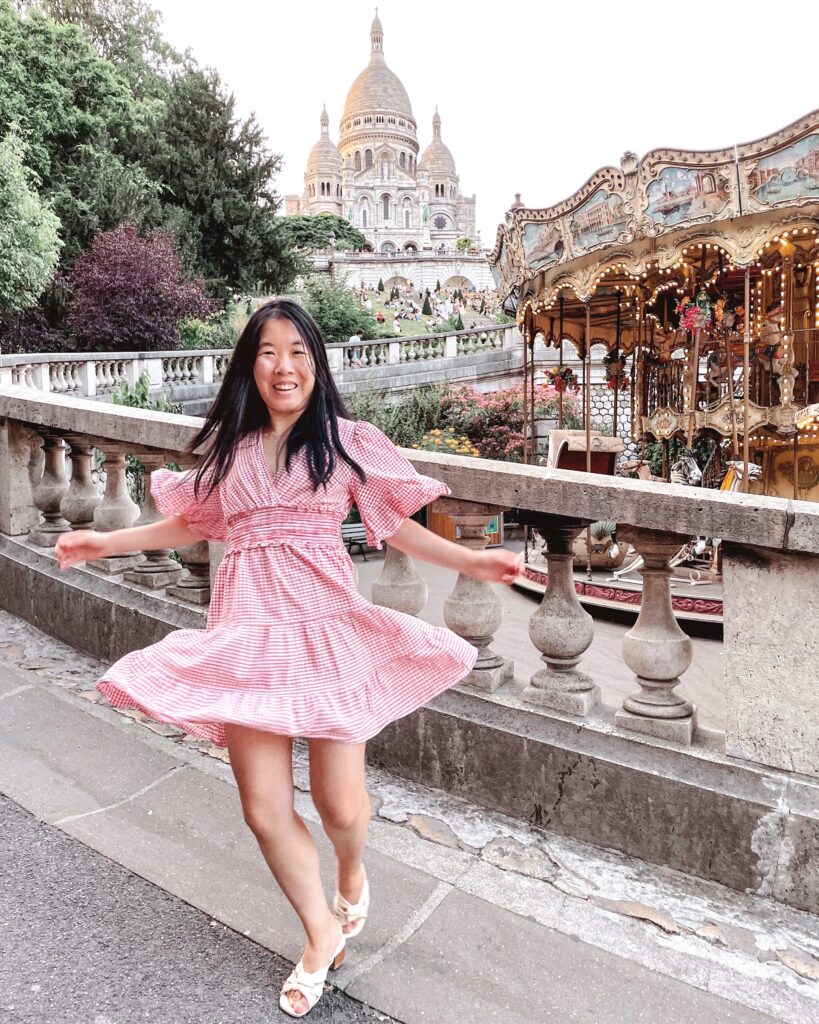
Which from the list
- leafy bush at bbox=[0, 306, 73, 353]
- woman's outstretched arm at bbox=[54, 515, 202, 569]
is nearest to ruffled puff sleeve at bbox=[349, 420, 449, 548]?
woman's outstretched arm at bbox=[54, 515, 202, 569]

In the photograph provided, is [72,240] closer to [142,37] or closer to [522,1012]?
[142,37]

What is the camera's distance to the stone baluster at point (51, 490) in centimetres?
455

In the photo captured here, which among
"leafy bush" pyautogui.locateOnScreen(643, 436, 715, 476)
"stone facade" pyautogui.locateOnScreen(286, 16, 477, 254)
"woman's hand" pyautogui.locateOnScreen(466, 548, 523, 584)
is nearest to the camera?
"woman's hand" pyautogui.locateOnScreen(466, 548, 523, 584)

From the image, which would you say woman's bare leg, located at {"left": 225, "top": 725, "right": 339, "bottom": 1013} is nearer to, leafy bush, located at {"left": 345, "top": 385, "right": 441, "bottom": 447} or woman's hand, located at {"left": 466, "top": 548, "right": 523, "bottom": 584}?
woman's hand, located at {"left": 466, "top": 548, "right": 523, "bottom": 584}

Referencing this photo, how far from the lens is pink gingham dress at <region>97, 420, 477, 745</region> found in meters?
1.76

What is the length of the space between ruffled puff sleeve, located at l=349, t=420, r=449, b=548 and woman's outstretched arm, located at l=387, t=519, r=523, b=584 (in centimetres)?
4

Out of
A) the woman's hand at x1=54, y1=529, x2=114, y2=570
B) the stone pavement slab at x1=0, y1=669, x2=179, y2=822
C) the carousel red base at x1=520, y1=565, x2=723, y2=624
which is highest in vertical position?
the woman's hand at x1=54, y1=529, x2=114, y2=570

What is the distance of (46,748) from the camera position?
2979mm

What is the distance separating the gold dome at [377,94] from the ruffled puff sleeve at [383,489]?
108m

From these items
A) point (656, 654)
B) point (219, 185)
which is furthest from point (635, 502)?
point (219, 185)

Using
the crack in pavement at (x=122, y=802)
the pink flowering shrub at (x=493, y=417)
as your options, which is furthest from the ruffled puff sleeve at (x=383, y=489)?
the pink flowering shrub at (x=493, y=417)

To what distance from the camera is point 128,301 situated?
20.0 metres

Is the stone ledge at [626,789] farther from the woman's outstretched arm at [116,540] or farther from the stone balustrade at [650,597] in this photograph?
the woman's outstretched arm at [116,540]

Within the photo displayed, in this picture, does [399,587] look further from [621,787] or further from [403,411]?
[403,411]
